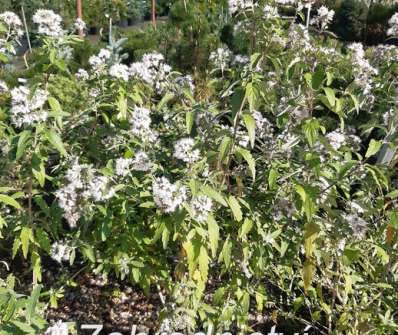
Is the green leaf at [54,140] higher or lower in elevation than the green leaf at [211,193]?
higher

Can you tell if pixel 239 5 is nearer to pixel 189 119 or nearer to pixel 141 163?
pixel 189 119

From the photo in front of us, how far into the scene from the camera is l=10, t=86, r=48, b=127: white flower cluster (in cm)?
206

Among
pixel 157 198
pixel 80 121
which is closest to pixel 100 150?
pixel 80 121

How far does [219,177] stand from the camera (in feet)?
7.93

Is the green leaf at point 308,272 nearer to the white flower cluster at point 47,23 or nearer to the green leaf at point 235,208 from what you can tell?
the green leaf at point 235,208

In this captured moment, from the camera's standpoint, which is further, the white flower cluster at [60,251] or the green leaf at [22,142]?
the white flower cluster at [60,251]

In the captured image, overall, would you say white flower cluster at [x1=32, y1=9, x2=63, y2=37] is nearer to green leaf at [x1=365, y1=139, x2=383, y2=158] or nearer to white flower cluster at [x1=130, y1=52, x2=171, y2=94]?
white flower cluster at [x1=130, y1=52, x2=171, y2=94]

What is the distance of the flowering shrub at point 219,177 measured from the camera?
2.12 m

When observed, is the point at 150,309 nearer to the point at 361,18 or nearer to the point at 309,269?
the point at 309,269

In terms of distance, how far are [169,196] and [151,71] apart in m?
0.97

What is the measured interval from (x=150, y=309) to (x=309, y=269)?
1267 millimetres

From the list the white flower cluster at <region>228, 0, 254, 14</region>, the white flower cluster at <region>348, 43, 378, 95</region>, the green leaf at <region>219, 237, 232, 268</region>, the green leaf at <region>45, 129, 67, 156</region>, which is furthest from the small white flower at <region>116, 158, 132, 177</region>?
the white flower cluster at <region>348, 43, 378, 95</region>

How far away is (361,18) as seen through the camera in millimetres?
9953

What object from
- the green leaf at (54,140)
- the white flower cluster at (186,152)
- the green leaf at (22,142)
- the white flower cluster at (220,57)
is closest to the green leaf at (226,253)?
the white flower cluster at (186,152)
